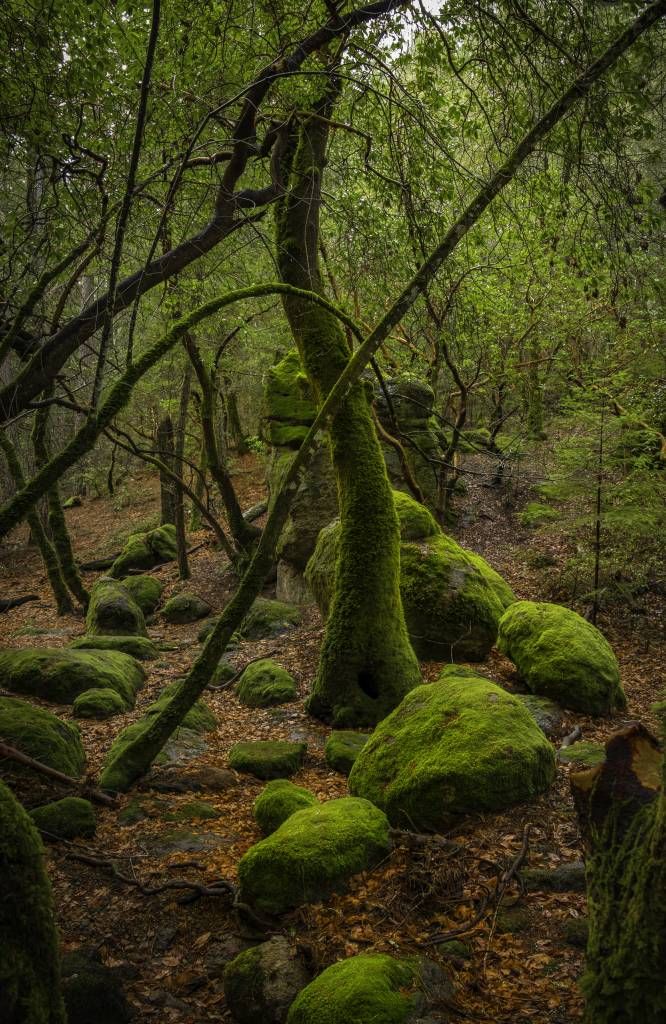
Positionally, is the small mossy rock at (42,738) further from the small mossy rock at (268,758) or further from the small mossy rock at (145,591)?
the small mossy rock at (145,591)

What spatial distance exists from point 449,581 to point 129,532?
50.5 feet

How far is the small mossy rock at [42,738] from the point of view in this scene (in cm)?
593

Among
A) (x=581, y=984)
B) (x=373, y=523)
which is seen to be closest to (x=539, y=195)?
(x=373, y=523)

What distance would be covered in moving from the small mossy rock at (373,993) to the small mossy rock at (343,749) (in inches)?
126

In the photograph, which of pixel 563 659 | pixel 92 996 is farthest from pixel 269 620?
pixel 92 996

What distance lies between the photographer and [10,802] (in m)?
2.59

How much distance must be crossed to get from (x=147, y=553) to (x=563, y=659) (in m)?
13.0

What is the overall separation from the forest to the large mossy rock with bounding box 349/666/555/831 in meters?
0.03

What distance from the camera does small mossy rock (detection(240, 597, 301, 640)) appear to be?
1169 cm

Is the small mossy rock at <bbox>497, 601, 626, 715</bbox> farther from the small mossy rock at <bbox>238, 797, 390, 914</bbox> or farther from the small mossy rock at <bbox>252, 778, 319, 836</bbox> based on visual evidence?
the small mossy rock at <bbox>238, 797, 390, 914</bbox>

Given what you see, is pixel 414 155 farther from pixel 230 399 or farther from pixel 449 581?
pixel 230 399

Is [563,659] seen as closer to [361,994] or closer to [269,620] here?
[361,994]

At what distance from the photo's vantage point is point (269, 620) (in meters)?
11.9

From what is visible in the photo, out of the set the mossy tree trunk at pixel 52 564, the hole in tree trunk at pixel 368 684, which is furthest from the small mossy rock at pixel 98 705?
the mossy tree trunk at pixel 52 564
